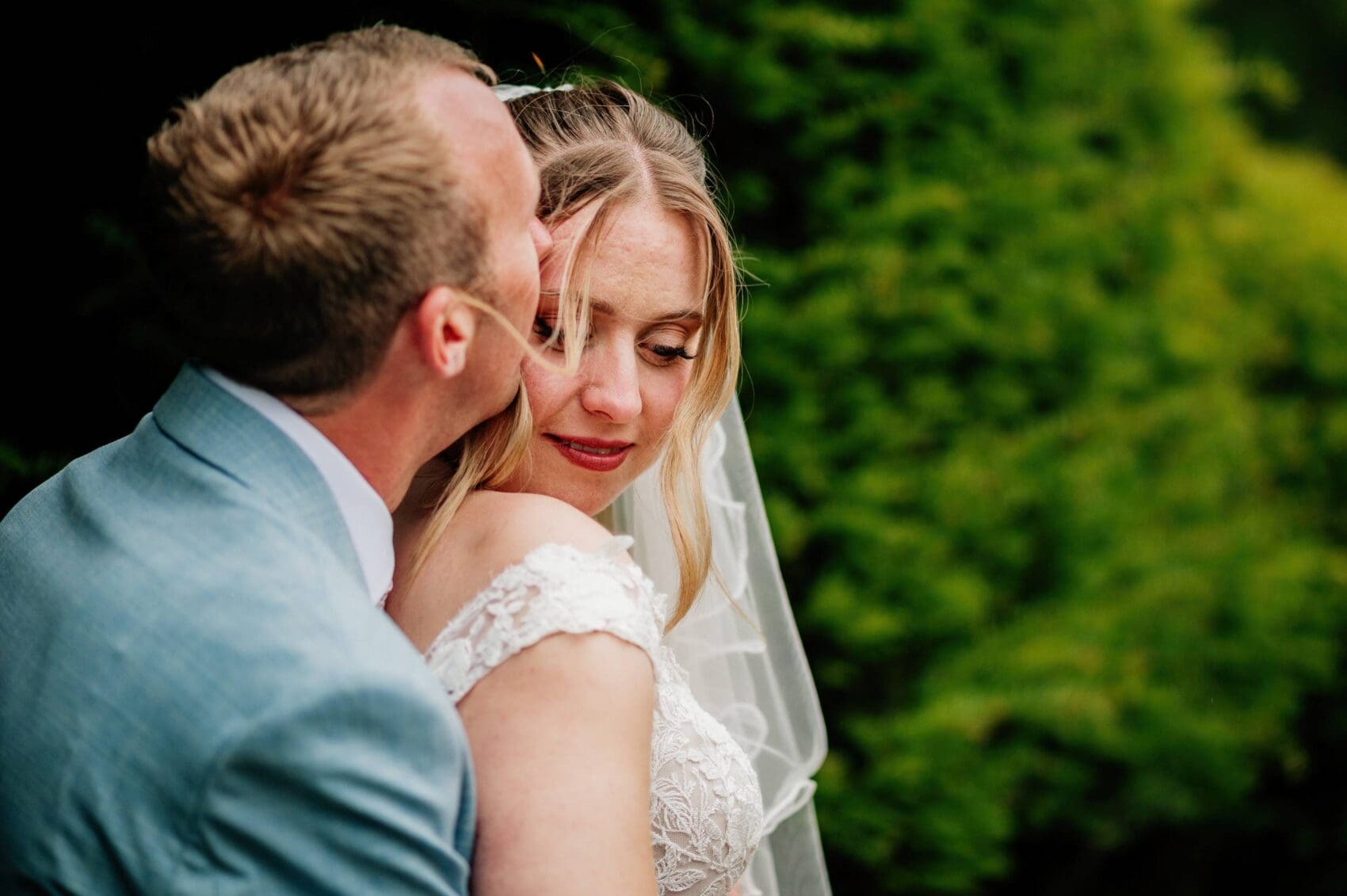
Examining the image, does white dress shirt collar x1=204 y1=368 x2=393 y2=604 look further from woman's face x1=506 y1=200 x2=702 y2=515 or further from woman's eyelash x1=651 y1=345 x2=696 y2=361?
woman's eyelash x1=651 y1=345 x2=696 y2=361

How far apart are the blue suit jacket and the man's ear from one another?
229 mm

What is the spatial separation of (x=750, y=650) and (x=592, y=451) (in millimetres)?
854

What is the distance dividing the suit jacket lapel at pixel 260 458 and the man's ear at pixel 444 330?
208 mm

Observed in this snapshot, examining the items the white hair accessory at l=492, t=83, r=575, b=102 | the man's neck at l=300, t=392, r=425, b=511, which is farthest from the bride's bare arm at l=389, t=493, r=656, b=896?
the white hair accessory at l=492, t=83, r=575, b=102

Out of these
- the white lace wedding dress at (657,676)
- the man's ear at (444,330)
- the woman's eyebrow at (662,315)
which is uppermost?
the man's ear at (444,330)

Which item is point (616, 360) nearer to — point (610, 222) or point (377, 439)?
point (610, 222)

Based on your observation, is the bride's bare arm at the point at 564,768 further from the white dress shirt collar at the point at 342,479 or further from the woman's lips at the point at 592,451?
the woman's lips at the point at 592,451

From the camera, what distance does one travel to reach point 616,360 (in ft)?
7.16

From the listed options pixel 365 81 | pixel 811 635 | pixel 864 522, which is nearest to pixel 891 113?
pixel 864 522

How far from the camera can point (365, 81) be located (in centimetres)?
158

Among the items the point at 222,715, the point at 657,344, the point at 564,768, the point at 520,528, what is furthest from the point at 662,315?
the point at 222,715

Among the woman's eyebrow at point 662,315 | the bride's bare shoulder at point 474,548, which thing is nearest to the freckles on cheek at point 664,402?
the woman's eyebrow at point 662,315

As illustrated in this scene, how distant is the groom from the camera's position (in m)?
1.36

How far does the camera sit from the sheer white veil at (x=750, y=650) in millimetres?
2807
